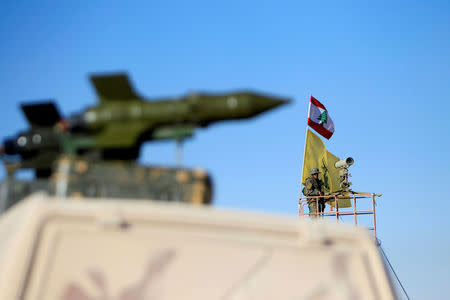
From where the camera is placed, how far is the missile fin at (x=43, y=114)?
14.6 ft

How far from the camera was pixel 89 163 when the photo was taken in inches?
140

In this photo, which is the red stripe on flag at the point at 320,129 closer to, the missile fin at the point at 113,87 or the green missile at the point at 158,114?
the green missile at the point at 158,114

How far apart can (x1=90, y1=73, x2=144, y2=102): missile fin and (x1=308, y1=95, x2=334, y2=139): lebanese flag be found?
18.0 m

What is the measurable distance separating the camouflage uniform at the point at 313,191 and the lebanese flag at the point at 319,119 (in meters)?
2.38

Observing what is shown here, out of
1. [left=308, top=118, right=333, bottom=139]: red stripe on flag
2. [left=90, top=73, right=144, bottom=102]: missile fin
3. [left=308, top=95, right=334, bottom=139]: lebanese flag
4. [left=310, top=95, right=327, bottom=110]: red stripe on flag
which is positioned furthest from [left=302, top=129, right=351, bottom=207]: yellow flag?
[left=90, top=73, right=144, bottom=102]: missile fin

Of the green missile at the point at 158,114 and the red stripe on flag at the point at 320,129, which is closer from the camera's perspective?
the green missile at the point at 158,114

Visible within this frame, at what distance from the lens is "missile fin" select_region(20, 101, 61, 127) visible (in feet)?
14.6

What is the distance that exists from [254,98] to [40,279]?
236cm

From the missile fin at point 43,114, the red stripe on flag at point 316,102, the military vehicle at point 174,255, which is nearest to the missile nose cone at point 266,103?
the military vehicle at point 174,255

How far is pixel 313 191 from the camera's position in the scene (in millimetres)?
20859

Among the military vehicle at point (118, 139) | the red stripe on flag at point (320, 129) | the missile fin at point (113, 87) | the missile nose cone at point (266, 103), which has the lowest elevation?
the military vehicle at point (118, 139)

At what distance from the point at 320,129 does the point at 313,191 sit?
124 inches

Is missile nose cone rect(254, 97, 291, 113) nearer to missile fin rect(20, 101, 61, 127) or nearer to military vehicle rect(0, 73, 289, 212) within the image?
military vehicle rect(0, 73, 289, 212)

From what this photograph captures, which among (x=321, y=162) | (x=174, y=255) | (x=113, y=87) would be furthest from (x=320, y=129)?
(x=174, y=255)
